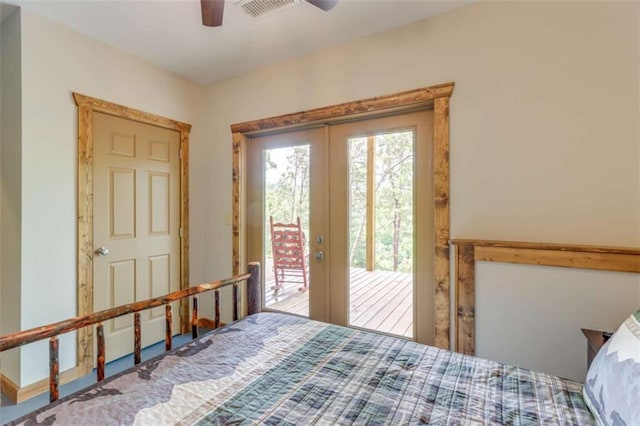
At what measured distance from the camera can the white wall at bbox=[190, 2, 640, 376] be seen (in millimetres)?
1606

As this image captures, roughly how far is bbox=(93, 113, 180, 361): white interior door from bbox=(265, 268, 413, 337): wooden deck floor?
1.86 m

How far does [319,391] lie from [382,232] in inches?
58.8

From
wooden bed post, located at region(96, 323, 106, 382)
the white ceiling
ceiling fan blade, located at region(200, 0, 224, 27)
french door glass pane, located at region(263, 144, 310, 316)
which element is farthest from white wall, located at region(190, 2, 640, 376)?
wooden bed post, located at region(96, 323, 106, 382)

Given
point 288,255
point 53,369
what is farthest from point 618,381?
point 288,255

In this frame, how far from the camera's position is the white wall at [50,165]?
2.02 metres

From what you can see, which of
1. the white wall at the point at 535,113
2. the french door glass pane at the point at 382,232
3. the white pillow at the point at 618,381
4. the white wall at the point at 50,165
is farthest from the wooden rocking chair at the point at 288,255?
the white pillow at the point at 618,381

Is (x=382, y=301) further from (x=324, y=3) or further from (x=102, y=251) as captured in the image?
(x=102, y=251)

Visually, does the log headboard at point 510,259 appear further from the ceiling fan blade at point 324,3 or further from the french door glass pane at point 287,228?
the ceiling fan blade at point 324,3

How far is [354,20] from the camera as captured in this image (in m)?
2.15

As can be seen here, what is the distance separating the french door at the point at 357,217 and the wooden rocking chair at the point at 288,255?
30mm

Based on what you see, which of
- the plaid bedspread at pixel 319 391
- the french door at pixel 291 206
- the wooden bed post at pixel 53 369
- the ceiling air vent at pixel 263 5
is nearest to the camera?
the plaid bedspread at pixel 319 391

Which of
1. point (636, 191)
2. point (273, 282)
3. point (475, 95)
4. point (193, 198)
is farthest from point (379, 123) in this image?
point (193, 198)

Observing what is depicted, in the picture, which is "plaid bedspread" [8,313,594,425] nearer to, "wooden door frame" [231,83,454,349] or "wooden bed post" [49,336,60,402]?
"wooden bed post" [49,336,60,402]

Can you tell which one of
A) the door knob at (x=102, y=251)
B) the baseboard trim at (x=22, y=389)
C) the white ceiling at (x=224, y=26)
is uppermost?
the white ceiling at (x=224, y=26)
